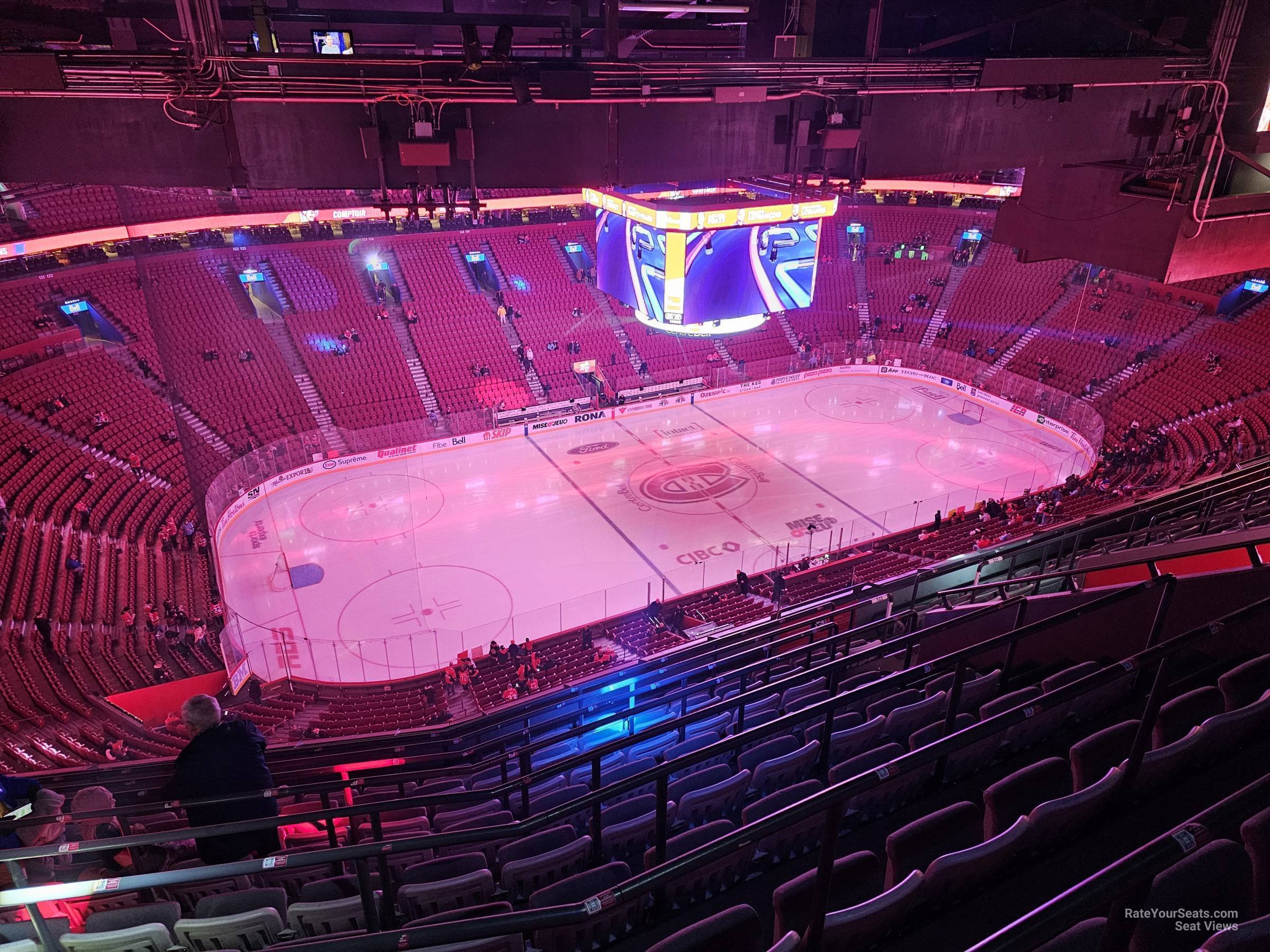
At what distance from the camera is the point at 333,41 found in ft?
21.3

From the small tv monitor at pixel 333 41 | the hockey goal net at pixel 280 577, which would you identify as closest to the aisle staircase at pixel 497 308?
the hockey goal net at pixel 280 577

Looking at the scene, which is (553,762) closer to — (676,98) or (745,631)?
(676,98)

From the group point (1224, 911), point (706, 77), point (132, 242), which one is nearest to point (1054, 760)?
point (1224, 911)

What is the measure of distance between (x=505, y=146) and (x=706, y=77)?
1781mm

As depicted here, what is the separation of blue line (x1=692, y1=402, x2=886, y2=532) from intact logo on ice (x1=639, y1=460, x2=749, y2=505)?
144 centimetres

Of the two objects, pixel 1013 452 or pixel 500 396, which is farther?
pixel 500 396

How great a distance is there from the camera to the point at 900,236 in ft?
111

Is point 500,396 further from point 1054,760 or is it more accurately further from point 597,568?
point 1054,760

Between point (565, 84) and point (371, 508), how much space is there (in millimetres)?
16090

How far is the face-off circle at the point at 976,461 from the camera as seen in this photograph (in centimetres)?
2155

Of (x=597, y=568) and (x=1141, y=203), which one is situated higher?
(x=1141, y=203)

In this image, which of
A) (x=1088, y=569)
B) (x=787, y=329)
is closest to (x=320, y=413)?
(x=787, y=329)

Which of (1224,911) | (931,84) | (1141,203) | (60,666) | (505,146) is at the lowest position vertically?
(60,666)

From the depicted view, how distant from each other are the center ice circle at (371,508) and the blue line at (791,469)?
925 cm
